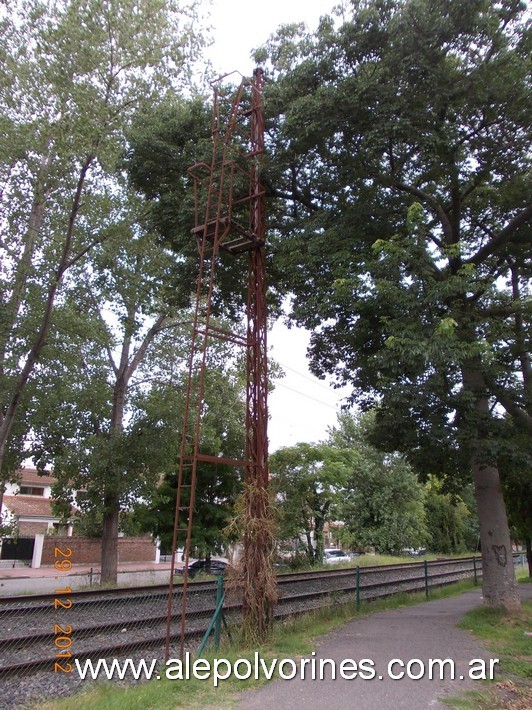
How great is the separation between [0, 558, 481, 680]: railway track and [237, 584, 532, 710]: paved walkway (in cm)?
157

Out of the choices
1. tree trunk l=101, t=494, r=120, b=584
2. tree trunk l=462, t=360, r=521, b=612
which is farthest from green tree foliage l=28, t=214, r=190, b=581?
tree trunk l=462, t=360, r=521, b=612

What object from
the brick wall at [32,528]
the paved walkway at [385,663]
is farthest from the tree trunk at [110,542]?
the brick wall at [32,528]

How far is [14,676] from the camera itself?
6754 mm

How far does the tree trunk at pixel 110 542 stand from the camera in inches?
737

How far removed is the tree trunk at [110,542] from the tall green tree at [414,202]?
11.1 metres

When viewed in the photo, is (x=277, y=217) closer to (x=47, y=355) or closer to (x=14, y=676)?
(x=47, y=355)

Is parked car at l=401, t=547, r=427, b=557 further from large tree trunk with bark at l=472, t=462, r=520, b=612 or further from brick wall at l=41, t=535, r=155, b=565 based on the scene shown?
large tree trunk with bark at l=472, t=462, r=520, b=612

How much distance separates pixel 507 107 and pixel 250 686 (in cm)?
1093

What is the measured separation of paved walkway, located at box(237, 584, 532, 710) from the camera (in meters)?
5.41

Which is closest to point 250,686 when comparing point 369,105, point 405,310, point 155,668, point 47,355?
point 155,668

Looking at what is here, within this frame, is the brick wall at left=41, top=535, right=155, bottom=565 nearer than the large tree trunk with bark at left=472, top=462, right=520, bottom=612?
No
